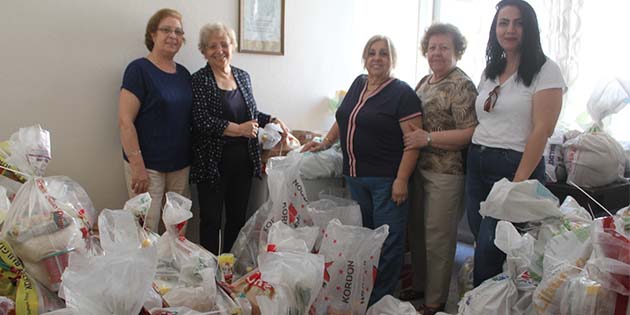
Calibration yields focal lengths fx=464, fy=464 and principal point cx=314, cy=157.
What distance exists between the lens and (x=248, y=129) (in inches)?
90.0

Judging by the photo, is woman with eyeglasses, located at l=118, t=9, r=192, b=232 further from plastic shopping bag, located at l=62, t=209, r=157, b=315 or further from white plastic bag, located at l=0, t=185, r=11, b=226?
plastic shopping bag, located at l=62, t=209, r=157, b=315

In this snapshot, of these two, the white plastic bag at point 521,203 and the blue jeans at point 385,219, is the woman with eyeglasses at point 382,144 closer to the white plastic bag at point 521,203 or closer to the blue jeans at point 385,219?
the blue jeans at point 385,219

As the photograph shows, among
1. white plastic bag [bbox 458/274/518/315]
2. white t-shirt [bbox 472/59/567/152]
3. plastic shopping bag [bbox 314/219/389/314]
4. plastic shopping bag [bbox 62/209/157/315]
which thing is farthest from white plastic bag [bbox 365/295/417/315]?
plastic shopping bag [bbox 62/209/157/315]

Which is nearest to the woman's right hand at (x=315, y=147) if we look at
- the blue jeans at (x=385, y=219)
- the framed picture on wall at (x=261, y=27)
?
the blue jeans at (x=385, y=219)

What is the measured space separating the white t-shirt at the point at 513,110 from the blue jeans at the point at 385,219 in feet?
1.51

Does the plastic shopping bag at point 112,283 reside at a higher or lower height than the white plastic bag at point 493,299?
higher

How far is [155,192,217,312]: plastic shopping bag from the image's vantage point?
53.2 inches

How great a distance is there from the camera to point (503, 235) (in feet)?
4.59

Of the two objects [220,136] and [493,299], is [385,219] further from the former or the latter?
[220,136]

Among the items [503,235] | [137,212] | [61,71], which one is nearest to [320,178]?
[137,212]

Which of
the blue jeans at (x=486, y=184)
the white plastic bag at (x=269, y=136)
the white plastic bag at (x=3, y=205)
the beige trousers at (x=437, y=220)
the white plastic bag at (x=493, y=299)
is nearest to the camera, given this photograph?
the white plastic bag at (x=493, y=299)

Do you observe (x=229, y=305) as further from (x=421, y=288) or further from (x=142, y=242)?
(x=421, y=288)

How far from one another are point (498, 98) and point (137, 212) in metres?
1.44

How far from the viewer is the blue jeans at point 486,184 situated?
1736 mm
